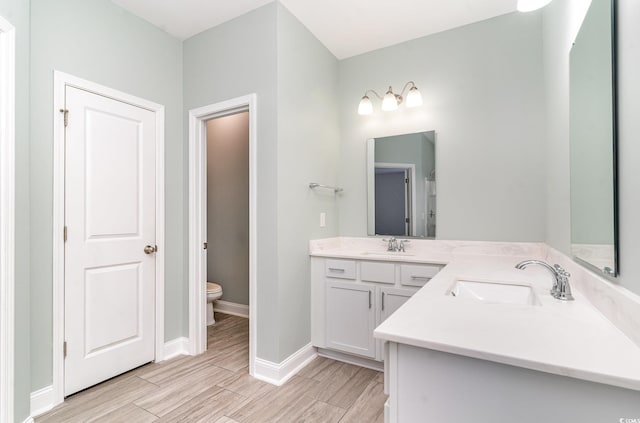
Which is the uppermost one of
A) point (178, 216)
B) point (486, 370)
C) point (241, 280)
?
point (178, 216)

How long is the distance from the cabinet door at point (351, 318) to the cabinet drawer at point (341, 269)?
0.22 ft

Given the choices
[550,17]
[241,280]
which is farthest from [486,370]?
[241,280]

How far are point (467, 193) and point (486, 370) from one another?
1.97 metres

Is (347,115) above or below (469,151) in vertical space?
above

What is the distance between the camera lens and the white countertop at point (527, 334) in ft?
2.42

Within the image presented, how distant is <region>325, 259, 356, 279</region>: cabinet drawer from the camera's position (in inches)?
99.2

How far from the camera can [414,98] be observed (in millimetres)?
2619

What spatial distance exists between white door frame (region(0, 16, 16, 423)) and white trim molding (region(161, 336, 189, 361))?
1.09 meters

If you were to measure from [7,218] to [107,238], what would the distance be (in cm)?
69

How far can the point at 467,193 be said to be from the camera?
256cm

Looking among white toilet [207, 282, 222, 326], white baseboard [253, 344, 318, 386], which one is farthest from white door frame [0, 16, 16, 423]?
white toilet [207, 282, 222, 326]

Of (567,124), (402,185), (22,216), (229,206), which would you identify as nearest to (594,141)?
(567,124)

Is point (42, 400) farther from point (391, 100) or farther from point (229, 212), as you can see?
point (391, 100)

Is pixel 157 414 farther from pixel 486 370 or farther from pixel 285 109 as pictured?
pixel 285 109
